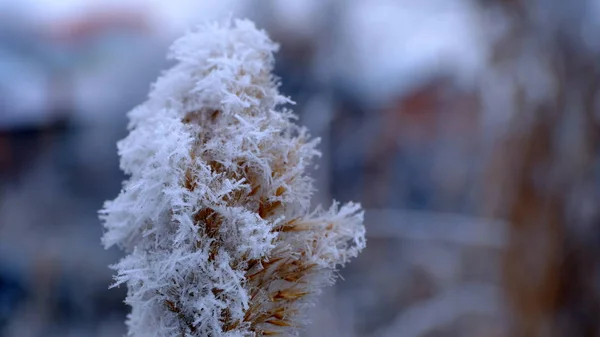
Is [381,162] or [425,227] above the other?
[381,162]

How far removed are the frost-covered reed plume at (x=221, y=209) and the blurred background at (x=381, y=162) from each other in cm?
119

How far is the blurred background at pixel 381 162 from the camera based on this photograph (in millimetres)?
2871

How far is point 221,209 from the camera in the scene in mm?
435

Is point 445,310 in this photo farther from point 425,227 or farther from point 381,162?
point 381,162

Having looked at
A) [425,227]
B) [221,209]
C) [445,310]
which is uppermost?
[425,227]

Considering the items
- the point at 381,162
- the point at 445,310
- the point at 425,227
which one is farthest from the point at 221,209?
the point at 381,162

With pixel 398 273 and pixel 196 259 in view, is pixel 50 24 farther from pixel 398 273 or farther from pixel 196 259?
pixel 196 259

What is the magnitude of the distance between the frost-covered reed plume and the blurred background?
1.19 meters

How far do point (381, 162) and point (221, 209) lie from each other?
5.00 metres

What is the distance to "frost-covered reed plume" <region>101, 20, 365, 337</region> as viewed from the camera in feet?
1.42

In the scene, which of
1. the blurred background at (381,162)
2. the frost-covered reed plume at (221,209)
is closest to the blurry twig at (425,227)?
the blurred background at (381,162)

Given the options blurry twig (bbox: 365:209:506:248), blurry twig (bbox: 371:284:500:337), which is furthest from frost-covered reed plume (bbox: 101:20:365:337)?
blurry twig (bbox: 365:209:506:248)

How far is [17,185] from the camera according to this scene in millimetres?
3744

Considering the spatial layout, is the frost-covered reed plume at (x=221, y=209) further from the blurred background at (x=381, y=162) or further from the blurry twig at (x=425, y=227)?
the blurry twig at (x=425, y=227)
